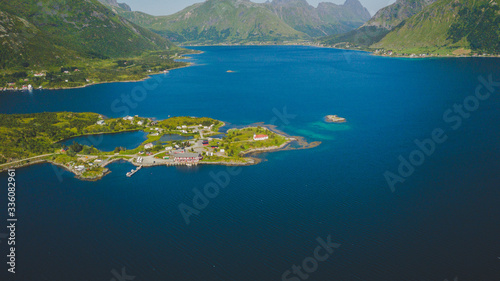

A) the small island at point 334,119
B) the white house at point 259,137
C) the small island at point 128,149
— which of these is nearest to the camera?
the small island at point 128,149

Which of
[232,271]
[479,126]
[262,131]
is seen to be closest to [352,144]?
[262,131]

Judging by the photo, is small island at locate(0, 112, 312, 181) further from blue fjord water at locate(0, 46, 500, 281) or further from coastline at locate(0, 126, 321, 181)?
blue fjord water at locate(0, 46, 500, 281)

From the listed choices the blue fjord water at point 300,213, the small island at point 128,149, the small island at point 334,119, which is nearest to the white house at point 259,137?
the small island at point 128,149

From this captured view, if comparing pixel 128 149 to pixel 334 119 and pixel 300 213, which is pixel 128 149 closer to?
pixel 300 213

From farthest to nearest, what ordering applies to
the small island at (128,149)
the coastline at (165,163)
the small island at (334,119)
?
1. the small island at (334,119)
2. the small island at (128,149)
3. the coastline at (165,163)

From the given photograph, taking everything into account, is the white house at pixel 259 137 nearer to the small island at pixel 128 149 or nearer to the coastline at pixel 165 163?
the small island at pixel 128 149

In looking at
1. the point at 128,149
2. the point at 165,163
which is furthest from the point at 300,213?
the point at 128,149

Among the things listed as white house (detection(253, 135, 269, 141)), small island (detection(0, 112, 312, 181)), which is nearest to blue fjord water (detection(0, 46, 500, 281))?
small island (detection(0, 112, 312, 181))

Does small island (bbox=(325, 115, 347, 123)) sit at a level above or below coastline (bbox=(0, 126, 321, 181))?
above
